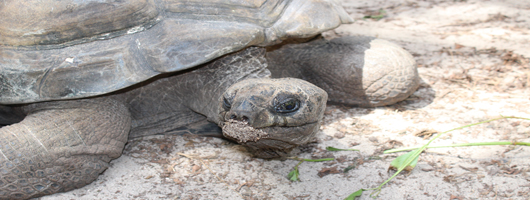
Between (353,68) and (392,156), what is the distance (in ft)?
Answer: 2.45

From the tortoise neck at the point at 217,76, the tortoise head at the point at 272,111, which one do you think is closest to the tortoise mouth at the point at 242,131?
the tortoise head at the point at 272,111

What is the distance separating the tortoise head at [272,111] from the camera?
1863 mm

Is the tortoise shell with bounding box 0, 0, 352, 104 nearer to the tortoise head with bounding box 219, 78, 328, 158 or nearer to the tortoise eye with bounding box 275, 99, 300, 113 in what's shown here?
the tortoise head with bounding box 219, 78, 328, 158

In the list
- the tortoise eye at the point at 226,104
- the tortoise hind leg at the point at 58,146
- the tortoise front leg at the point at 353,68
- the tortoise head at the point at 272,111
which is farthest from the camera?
the tortoise front leg at the point at 353,68

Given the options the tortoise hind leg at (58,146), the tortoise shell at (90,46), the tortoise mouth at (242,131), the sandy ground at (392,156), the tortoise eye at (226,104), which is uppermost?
the tortoise shell at (90,46)

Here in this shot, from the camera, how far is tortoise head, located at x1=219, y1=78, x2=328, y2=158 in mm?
1863

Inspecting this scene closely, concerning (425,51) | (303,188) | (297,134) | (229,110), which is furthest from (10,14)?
(425,51)

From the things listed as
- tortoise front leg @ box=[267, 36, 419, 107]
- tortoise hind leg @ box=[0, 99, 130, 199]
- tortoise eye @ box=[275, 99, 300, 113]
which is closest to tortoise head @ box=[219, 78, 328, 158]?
tortoise eye @ box=[275, 99, 300, 113]

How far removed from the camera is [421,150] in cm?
235

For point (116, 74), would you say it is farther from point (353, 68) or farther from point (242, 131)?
point (353, 68)

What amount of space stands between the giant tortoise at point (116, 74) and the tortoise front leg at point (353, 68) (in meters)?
0.55

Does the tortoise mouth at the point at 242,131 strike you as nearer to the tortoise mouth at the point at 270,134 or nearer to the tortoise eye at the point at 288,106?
the tortoise mouth at the point at 270,134

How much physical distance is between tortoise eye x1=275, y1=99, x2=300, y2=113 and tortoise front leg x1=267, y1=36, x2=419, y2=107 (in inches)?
44.8

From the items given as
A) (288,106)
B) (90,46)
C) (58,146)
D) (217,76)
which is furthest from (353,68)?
(58,146)
